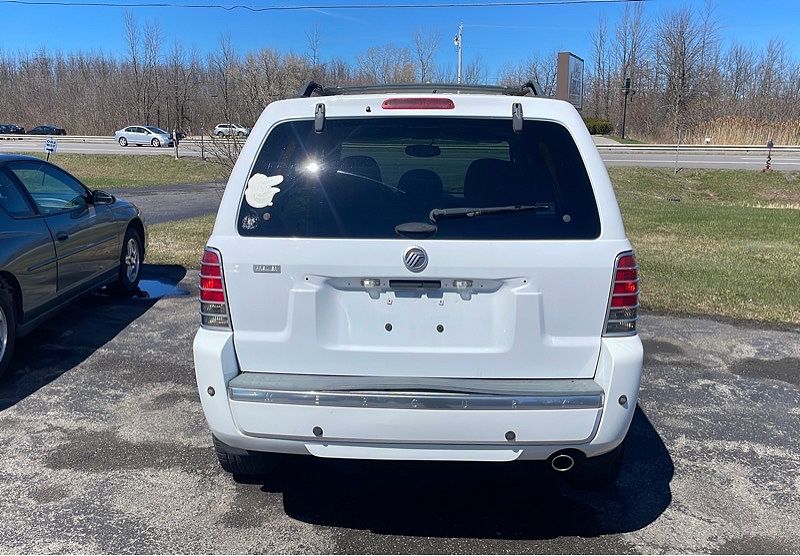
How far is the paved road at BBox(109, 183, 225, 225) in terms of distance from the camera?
600 inches

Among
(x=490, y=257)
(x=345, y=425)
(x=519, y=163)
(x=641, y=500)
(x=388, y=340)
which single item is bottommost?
(x=641, y=500)

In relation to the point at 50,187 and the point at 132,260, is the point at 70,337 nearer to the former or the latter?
the point at 50,187

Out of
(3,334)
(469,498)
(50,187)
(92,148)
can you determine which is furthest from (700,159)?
(92,148)

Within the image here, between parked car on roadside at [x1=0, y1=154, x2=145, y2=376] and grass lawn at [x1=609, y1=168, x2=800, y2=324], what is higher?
parked car on roadside at [x1=0, y1=154, x2=145, y2=376]

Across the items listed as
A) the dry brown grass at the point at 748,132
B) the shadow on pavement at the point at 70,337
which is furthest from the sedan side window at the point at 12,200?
the dry brown grass at the point at 748,132

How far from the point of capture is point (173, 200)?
18.7 metres

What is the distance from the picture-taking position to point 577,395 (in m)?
2.75

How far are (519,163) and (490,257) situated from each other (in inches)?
19.5

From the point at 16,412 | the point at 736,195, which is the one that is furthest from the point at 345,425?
the point at 736,195

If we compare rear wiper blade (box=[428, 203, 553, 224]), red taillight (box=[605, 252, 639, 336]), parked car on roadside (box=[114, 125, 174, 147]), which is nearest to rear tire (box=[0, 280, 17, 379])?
rear wiper blade (box=[428, 203, 553, 224])

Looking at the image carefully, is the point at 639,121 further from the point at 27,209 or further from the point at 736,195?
the point at 27,209

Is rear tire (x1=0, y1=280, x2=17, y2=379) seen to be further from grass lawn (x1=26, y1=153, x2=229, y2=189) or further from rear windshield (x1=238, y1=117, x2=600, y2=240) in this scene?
grass lawn (x1=26, y1=153, x2=229, y2=189)

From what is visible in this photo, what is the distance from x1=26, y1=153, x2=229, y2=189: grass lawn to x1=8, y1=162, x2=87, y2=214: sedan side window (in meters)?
20.6

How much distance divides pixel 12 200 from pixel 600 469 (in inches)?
192
